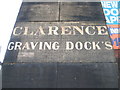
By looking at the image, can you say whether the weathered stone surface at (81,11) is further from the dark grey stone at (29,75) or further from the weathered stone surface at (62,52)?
the dark grey stone at (29,75)

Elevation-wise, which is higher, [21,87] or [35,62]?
[35,62]

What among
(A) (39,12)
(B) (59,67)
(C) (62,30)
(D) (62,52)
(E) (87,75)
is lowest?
(E) (87,75)

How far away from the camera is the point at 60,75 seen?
663 cm

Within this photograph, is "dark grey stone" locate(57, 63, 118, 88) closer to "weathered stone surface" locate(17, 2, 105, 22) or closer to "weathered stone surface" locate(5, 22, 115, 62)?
"weathered stone surface" locate(5, 22, 115, 62)

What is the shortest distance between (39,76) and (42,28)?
224cm

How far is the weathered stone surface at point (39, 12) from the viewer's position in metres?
8.45

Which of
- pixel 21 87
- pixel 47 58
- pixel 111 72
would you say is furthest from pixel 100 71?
pixel 21 87

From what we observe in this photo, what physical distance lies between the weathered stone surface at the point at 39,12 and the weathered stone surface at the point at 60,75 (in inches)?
95.3

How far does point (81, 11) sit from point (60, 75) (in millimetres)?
3484

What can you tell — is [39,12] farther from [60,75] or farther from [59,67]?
[60,75]

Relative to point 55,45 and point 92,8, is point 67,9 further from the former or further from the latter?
point 55,45

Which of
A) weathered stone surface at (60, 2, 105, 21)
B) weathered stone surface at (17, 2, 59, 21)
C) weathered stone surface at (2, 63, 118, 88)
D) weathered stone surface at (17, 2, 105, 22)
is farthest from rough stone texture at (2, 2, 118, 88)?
weathered stone surface at (60, 2, 105, 21)

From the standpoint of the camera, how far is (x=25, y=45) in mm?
7422

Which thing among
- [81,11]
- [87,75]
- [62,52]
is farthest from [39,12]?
[87,75]
